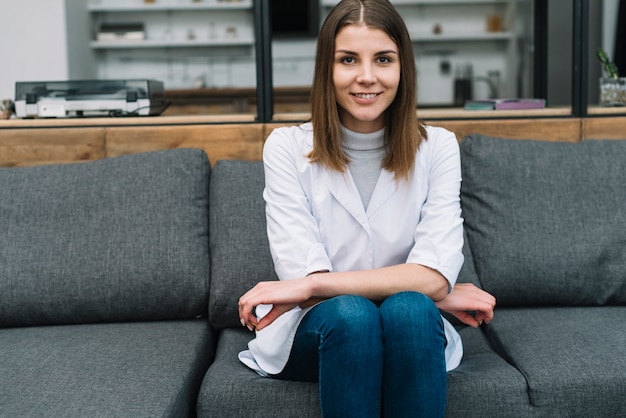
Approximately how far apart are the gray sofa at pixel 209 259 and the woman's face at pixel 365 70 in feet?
1.88

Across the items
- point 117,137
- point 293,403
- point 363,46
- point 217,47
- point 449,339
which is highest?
point 217,47

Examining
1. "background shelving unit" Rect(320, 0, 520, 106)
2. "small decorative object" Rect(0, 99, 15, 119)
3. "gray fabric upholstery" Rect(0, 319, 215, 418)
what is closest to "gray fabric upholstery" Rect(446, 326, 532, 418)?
"gray fabric upholstery" Rect(0, 319, 215, 418)

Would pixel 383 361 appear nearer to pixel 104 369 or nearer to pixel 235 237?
pixel 104 369

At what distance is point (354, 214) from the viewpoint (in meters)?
1.64

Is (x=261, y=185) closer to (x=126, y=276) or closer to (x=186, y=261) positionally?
(x=186, y=261)

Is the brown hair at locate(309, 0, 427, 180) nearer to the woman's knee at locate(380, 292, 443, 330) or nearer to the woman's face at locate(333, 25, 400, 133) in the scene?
the woman's face at locate(333, 25, 400, 133)

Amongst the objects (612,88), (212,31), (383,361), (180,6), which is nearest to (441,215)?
(383,361)

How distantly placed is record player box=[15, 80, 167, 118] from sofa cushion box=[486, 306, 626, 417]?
4.87 ft

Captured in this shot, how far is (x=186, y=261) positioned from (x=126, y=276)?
17 centimetres

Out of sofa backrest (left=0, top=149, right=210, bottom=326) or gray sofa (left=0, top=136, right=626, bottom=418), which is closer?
gray sofa (left=0, top=136, right=626, bottom=418)

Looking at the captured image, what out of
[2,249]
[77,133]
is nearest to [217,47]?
[77,133]

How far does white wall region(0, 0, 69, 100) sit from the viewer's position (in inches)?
189

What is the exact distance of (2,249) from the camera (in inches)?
77.1

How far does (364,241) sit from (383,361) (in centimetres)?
36
